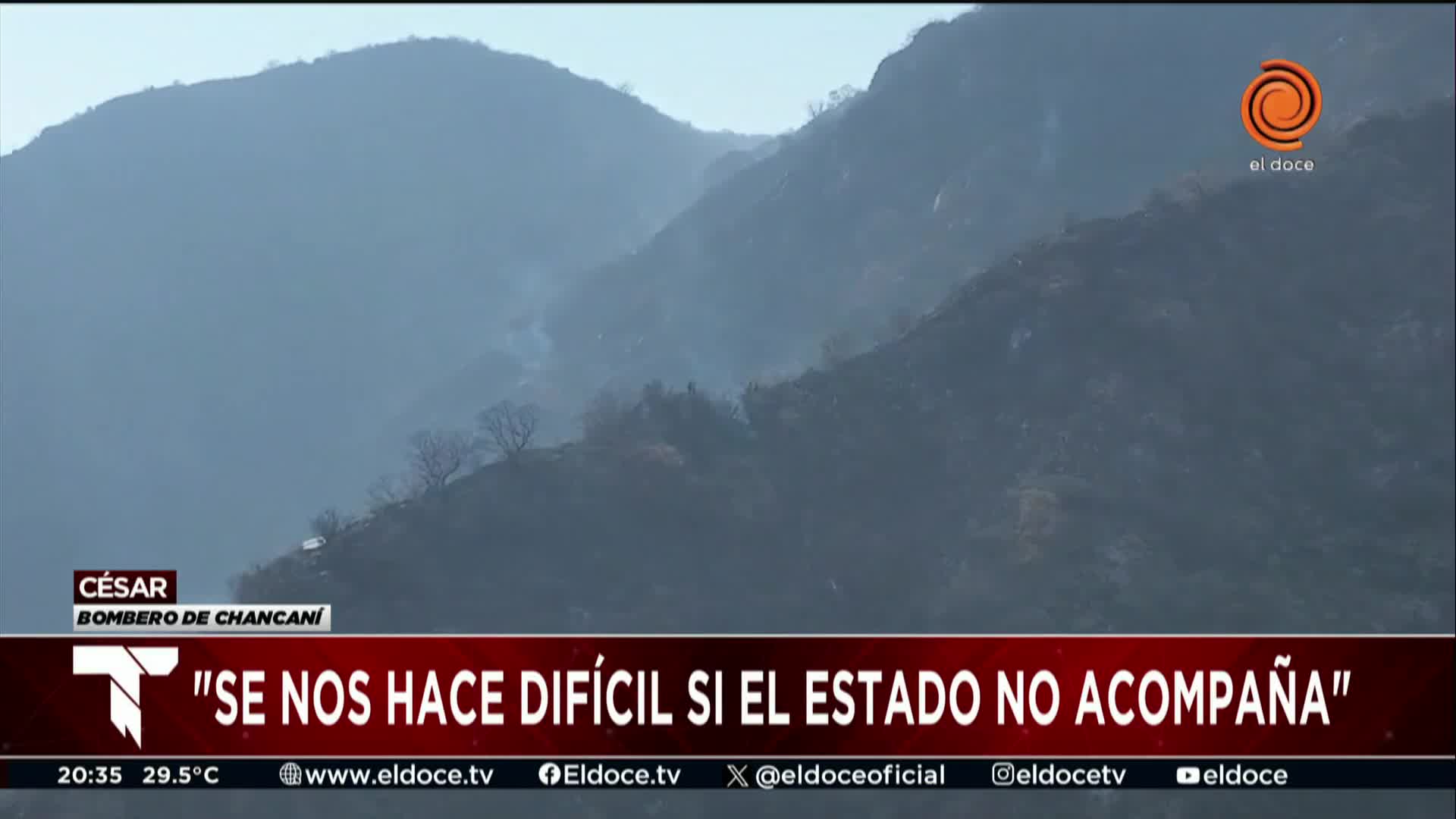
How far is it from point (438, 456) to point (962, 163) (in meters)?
71.1

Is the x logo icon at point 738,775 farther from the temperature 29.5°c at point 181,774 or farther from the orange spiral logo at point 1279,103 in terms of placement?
the orange spiral logo at point 1279,103

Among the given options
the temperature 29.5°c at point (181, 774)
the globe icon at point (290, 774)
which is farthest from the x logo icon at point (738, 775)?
the temperature 29.5°c at point (181, 774)

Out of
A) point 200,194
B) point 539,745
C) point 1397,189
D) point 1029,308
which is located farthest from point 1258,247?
point 200,194

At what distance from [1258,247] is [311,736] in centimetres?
9271

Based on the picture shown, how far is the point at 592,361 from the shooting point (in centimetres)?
14038

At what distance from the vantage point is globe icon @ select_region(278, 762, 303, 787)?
56.6ft

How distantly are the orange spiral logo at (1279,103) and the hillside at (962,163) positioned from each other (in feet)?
148

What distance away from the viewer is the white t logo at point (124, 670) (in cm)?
1745

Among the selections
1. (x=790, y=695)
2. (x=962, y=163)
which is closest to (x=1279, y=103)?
(x=790, y=695)

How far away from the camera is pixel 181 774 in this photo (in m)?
17.8

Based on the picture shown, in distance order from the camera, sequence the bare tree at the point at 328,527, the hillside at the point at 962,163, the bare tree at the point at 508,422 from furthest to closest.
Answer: the hillside at the point at 962,163 → the bare tree at the point at 508,422 → the bare tree at the point at 328,527

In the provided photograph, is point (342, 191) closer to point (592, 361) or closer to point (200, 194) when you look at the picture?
point (200, 194)

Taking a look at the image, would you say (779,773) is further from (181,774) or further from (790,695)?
(181,774)

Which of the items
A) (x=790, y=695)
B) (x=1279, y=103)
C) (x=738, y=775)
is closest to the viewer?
(x=790, y=695)
